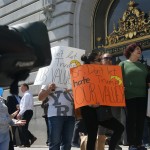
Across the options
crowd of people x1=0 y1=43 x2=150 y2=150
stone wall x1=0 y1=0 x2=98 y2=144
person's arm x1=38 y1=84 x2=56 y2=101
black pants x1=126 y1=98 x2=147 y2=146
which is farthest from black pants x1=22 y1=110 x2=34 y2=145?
black pants x1=126 y1=98 x2=147 y2=146

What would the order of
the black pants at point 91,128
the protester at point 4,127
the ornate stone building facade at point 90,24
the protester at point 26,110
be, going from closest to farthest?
1. the protester at point 4,127
2. the black pants at point 91,128
3. the protester at point 26,110
4. the ornate stone building facade at point 90,24

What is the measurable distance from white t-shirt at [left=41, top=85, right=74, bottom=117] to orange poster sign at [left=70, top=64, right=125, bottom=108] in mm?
132

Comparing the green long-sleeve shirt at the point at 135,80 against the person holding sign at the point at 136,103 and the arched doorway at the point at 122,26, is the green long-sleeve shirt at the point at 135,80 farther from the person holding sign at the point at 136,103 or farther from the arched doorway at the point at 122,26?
the arched doorway at the point at 122,26

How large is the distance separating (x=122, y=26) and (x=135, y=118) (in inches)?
234

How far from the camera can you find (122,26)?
11.0 metres

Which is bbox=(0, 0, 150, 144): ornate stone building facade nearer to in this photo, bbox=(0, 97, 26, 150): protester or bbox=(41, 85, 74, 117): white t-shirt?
bbox=(41, 85, 74, 117): white t-shirt

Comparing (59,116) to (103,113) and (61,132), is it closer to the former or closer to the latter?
(61,132)

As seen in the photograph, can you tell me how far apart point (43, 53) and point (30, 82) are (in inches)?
436

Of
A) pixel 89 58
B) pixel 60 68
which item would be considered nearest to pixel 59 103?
pixel 60 68

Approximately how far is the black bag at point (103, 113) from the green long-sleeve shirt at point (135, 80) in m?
0.45

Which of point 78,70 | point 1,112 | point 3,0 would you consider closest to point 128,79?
point 78,70

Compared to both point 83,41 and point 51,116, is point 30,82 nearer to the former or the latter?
point 83,41

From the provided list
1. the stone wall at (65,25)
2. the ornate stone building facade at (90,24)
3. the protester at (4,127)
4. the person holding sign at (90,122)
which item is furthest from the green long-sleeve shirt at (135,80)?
the stone wall at (65,25)

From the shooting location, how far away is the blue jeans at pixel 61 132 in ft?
16.7
